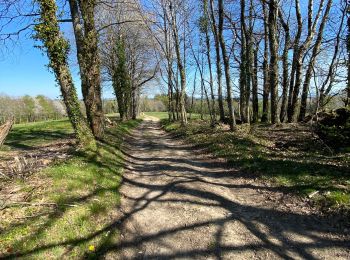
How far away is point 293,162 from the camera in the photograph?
9.36m

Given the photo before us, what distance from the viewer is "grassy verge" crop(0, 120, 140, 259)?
5.09m

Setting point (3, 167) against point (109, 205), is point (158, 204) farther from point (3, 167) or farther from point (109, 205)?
point (3, 167)

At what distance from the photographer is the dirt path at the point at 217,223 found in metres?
5.10

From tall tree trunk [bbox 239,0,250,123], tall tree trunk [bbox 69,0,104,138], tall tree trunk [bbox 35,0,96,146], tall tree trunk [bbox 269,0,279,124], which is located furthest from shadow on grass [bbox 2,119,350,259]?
tall tree trunk [bbox 239,0,250,123]

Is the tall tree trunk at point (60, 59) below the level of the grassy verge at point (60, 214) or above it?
above

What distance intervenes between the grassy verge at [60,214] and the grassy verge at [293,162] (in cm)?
467

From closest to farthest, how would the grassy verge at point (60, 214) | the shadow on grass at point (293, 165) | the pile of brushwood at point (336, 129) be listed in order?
1. the grassy verge at point (60, 214)
2. the shadow on grass at point (293, 165)
3. the pile of brushwood at point (336, 129)

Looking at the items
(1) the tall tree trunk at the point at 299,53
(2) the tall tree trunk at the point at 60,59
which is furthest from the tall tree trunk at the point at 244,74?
(2) the tall tree trunk at the point at 60,59

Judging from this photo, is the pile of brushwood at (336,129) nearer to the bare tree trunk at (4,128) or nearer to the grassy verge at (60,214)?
the grassy verge at (60,214)

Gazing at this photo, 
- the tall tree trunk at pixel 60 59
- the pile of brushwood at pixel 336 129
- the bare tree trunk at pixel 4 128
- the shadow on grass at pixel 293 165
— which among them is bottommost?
the shadow on grass at pixel 293 165

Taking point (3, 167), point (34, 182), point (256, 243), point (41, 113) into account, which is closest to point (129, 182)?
point (34, 182)

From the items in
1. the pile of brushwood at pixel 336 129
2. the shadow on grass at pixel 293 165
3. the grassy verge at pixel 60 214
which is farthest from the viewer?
the pile of brushwood at pixel 336 129

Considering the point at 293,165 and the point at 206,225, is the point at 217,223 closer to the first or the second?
the point at 206,225

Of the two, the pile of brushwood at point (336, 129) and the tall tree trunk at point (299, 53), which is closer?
the pile of brushwood at point (336, 129)
